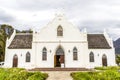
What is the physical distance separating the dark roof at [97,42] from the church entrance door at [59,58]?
5.83m

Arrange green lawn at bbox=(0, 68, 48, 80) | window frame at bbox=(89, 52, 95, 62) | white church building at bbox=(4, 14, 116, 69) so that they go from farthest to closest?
window frame at bbox=(89, 52, 95, 62)
white church building at bbox=(4, 14, 116, 69)
green lawn at bbox=(0, 68, 48, 80)

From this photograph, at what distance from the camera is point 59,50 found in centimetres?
4047

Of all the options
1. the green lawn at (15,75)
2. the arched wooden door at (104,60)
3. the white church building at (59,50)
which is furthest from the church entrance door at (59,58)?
the green lawn at (15,75)

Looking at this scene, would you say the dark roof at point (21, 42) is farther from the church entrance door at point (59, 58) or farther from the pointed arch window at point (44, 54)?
the church entrance door at point (59, 58)

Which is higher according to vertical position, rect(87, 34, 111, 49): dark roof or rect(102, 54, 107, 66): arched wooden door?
rect(87, 34, 111, 49): dark roof

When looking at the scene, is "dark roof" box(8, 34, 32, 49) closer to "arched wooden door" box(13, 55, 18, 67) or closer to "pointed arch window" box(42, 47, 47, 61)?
"arched wooden door" box(13, 55, 18, 67)

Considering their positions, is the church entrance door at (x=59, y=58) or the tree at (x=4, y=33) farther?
the tree at (x=4, y=33)

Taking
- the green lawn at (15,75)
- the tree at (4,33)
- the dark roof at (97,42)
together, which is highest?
the tree at (4,33)

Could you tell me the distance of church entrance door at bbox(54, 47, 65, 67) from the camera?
1576 inches

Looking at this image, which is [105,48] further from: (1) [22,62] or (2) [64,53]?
(1) [22,62]

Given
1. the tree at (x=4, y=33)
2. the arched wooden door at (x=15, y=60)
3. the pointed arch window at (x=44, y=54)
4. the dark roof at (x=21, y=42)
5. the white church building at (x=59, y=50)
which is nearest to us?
the white church building at (x=59, y=50)

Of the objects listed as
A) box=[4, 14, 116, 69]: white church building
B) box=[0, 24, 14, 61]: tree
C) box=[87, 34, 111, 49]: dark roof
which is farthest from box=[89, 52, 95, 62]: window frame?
box=[0, 24, 14, 61]: tree

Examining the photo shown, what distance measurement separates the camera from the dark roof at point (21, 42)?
4106cm

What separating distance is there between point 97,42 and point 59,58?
28.1ft
